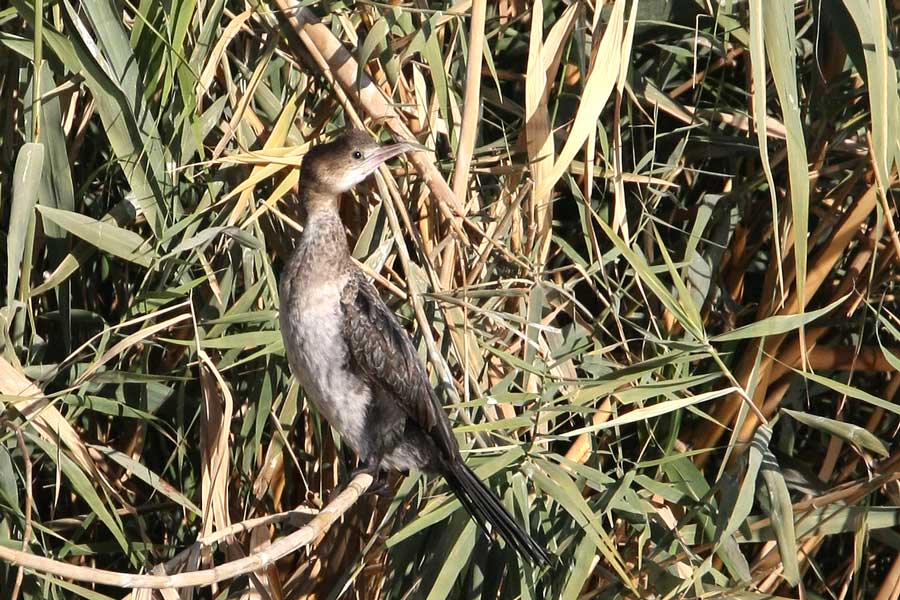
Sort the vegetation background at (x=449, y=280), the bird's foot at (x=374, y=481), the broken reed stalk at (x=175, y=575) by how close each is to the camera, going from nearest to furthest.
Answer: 1. the broken reed stalk at (x=175, y=575)
2. the vegetation background at (x=449, y=280)
3. the bird's foot at (x=374, y=481)

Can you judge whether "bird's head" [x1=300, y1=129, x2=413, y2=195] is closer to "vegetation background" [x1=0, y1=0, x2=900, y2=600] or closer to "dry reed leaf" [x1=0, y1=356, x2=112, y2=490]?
"vegetation background" [x1=0, y1=0, x2=900, y2=600]

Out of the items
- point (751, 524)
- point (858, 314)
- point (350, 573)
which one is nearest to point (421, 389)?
point (350, 573)

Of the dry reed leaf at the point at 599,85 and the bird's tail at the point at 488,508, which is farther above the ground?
the dry reed leaf at the point at 599,85

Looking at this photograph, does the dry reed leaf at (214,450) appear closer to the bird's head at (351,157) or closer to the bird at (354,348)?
the bird at (354,348)

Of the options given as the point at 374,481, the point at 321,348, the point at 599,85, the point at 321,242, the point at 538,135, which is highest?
the point at 599,85

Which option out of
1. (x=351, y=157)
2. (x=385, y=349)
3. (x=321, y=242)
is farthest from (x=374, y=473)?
(x=351, y=157)

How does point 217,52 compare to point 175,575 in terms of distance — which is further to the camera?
point 217,52

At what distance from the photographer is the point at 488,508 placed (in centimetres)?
255

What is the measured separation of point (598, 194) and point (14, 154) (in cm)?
156

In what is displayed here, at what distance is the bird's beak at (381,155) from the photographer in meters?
2.64

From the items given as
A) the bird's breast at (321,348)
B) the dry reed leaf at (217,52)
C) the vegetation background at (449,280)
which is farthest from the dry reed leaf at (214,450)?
the dry reed leaf at (217,52)

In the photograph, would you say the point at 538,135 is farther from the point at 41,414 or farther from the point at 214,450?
the point at 41,414

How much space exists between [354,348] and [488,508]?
0.50 m

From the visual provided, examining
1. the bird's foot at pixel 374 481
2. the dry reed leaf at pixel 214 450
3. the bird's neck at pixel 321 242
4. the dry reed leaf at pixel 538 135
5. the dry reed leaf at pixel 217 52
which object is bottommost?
the bird's foot at pixel 374 481
